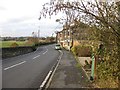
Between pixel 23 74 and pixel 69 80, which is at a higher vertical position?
pixel 69 80

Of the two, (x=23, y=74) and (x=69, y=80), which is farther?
(x=23, y=74)

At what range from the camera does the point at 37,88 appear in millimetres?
11281

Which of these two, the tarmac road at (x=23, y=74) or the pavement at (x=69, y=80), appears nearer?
the pavement at (x=69, y=80)

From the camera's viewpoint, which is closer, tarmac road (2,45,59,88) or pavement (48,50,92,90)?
pavement (48,50,92,90)

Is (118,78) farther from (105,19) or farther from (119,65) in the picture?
(105,19)

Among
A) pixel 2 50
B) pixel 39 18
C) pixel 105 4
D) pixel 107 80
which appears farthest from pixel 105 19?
pixel 2 50

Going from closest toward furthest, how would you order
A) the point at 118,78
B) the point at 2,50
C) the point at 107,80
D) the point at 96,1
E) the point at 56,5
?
the point at 56,5 → the point at 96,1 → the point at 118,78 → the point at 107,80 → the point at 2,50

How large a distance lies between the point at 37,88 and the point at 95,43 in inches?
180

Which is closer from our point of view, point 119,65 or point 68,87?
point 119,65

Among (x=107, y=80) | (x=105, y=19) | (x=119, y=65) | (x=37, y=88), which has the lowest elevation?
(x=37, y=88)

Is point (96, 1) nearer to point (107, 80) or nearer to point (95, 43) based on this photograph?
point (95, 43)

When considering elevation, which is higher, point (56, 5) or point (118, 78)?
point (56, 5)

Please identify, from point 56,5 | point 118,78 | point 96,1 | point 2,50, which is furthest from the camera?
point 2,50

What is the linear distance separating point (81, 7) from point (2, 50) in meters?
26.8
